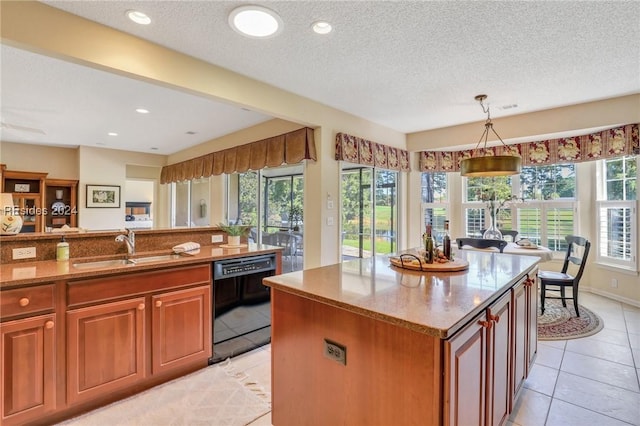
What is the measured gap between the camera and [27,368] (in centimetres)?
168

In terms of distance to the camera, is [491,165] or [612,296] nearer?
[491,165]

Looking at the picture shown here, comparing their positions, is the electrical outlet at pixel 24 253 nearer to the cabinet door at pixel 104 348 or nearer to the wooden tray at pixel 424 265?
the cabinet door at pixel 104 348

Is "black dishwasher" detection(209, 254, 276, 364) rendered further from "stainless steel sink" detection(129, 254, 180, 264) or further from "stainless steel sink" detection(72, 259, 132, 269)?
"stainless steel sink" detection(72, 259, 132, 269)

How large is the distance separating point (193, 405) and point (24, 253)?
61.0 inches

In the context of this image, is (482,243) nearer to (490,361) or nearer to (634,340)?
(634,340)

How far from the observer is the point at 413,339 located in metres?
1.12

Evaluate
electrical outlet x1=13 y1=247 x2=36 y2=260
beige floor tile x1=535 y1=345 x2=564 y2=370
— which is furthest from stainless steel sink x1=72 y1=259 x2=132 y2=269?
beige floor tile x1=535 y1=345 x2=564 y2=370

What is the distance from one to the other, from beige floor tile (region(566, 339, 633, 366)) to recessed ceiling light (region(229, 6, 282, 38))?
12.1ft

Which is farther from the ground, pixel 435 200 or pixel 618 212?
pixel 435 200

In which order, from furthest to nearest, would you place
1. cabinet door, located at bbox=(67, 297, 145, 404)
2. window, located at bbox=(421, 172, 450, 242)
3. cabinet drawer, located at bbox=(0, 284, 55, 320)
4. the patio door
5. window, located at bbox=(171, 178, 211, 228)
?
1. window, located at bbox=(171, 178, 211, 228)
2. window, located at bbox=(421, 172, 450, 242)
3. the patio door
4. cabinet door, located at bbox=(67, 297, 145, 404)
5. cabinet drawer, located at bbox=(0, 284, 55, 320)

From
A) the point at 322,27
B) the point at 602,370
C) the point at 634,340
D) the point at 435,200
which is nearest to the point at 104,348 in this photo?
the point at 322,27

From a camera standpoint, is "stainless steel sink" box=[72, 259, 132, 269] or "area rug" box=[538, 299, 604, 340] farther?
"area rug" box=[538, 299, 604, 340]

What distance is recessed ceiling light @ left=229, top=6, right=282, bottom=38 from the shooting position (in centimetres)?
202

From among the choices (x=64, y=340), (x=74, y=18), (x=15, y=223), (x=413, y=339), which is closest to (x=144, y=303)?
(x=64, y=340)
